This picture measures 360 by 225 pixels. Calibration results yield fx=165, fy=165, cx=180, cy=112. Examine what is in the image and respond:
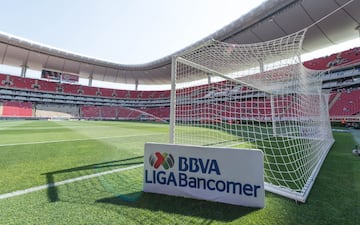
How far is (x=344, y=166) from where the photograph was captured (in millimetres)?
3031

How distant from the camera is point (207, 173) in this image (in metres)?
1.78

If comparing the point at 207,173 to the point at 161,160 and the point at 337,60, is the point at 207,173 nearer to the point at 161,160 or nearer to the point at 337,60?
the point at 161,160

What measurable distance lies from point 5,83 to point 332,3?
48.2 m

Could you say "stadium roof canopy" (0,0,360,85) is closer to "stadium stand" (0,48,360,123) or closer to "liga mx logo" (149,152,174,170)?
"stadium stand" (0,48,360,123)

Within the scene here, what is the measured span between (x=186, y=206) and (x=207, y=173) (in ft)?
1.27

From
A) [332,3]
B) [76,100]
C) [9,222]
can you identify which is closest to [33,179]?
[9,222]

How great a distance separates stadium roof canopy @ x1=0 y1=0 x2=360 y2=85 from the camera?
43.2ft

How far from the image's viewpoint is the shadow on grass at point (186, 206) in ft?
4.93

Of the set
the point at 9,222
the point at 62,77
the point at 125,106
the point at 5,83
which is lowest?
the point at 9,222

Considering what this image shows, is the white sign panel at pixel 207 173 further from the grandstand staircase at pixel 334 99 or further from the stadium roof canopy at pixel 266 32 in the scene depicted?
the grandstand staircase at pixel 334 99

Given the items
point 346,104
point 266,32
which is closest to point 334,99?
point 346,104

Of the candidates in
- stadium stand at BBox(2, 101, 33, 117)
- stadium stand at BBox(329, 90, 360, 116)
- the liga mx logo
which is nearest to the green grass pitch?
the liga mx logo

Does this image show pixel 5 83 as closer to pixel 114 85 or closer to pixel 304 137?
pixel 114 85

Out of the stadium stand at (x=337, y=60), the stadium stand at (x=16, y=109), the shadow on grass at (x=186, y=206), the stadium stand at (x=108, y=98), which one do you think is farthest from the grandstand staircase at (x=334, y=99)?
the stadium stand at (x=16, y=109)
